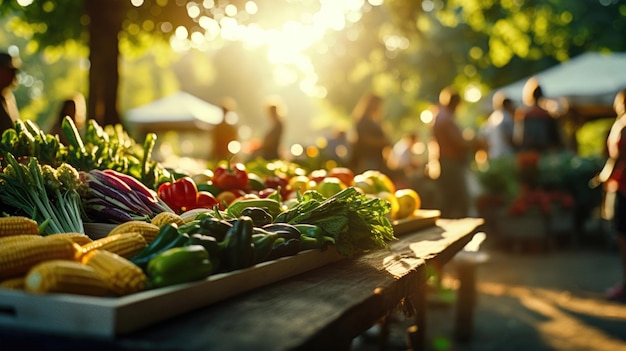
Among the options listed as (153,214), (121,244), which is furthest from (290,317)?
(153,214)

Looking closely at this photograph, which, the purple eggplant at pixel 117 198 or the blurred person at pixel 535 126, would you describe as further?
the blurred person at pixel 535 126

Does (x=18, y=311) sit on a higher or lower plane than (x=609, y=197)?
higher

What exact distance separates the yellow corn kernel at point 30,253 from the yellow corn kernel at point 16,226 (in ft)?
0.95

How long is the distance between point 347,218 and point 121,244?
0.91 meters

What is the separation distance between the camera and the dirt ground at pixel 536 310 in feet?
21.6

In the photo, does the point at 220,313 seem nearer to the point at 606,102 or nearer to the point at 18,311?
the point at 18,311

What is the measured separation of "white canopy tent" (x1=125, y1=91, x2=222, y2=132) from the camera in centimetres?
2203

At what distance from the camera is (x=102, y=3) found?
10.8 metres

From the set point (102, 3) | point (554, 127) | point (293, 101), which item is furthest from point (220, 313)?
point (293, 101)

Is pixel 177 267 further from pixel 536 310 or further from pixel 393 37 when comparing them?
pixel 393 37

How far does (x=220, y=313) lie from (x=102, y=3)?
9732 mm

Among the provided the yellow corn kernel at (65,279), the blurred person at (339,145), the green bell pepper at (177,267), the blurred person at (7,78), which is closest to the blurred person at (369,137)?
the blurred person at (339,145)

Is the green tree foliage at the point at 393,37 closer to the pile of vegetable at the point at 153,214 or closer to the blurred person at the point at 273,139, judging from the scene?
the blurred person at the point at 273,139

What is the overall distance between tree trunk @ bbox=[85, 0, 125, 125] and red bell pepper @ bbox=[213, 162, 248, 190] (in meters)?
7.05
